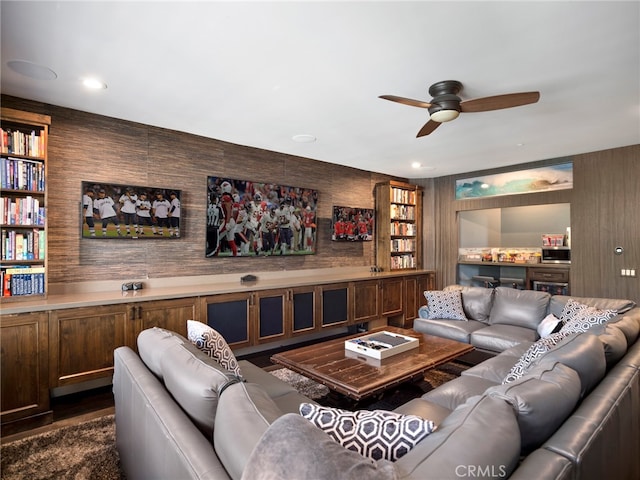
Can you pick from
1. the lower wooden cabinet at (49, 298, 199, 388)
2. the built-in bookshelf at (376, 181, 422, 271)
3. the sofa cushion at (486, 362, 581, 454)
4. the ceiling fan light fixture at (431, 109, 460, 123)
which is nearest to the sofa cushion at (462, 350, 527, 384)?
the sofa cushion at (486, 362, 581, 454)

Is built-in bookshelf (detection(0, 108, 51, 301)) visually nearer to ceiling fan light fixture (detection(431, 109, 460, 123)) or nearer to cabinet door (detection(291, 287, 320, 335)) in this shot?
cabinet door (detection(291, 287, 320, 335))

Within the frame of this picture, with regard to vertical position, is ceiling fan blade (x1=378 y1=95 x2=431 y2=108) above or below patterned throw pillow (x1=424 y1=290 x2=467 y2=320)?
above

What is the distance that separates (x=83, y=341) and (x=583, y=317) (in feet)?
13.7

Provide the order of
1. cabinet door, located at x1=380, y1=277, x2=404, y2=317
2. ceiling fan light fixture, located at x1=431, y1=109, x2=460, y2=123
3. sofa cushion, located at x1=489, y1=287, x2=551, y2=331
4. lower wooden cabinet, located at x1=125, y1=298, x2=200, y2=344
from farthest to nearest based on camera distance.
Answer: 1. cabinet door, located at x1=380, y1=277, x2=404, y2=317
2. sofa cushion, located at x1=489, y1=287, x2=551, y2=331
3. lower wooden cabinet, located at x1=125, y1=298, x2=200, y2=344
4. ceiling fan light fixture, located at x1=431, y1=109, x2=460, y2=123

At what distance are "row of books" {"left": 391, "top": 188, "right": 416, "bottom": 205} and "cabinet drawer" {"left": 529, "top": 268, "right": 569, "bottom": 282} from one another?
7.88 ft

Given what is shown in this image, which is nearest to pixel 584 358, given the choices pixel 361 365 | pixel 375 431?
pixel 375 431

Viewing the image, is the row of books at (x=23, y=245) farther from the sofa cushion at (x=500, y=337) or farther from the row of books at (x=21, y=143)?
the sofa cushion at (x=500, y=337)

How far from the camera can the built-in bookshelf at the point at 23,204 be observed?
2.74 m

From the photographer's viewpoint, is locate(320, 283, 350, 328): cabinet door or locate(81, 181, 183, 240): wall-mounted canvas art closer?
locate(81, 181, 183, 240): wall-mounted canvas art

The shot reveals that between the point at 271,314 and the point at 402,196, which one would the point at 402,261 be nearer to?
the point at 402,196

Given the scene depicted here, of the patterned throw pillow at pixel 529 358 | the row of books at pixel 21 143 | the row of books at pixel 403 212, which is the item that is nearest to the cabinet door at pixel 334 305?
the row of books at pixel 403 212

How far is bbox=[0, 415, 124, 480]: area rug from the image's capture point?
6.51 ft

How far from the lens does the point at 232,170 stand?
4.37 m

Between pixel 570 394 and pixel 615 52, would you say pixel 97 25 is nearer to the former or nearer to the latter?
pixel 570 394
